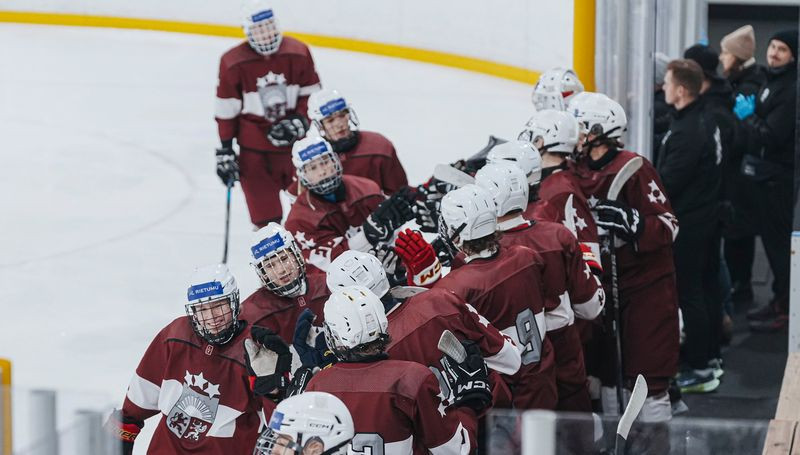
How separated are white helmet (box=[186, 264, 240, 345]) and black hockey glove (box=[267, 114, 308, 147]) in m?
3.03

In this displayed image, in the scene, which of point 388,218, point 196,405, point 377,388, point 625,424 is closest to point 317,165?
point 388,218

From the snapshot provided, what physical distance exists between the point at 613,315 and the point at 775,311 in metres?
1.96

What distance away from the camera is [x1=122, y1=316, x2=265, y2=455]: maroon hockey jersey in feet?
11.7

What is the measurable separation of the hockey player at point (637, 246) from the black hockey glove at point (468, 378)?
1.50 metres

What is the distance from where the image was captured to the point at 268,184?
6867 millimetres

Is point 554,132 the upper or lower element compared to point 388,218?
upper

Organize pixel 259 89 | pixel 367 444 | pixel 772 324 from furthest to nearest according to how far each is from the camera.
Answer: pixel 259 89 < pixel 772 324 < pixel 367 444


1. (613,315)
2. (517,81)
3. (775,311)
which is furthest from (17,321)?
(517,81)

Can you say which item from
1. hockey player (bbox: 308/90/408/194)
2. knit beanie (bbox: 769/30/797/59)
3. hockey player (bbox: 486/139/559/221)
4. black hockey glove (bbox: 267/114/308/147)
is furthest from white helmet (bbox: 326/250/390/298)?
knit beanie (bbox: 769/30/797/59)

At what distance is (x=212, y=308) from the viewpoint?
3.56 metres

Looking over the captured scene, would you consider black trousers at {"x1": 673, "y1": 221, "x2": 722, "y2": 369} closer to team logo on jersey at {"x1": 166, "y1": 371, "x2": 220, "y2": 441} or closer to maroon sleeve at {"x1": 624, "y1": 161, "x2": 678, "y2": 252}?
maroon sleeve at {"x1": 624, "y1": 161, "x2": 678, "y2": 252}

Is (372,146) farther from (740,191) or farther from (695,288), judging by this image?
(740,191)

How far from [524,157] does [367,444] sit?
1669 mm

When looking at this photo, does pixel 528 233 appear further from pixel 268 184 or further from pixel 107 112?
pixel 107 112
